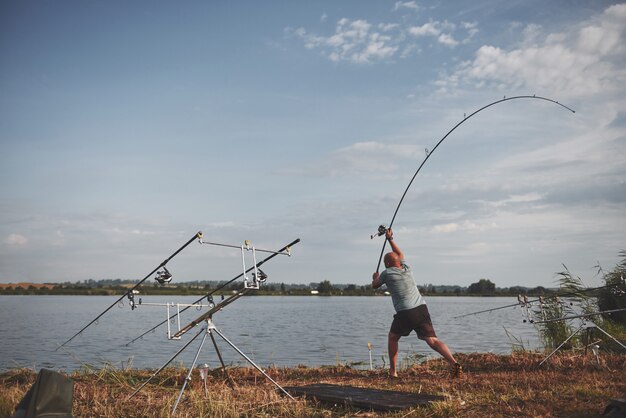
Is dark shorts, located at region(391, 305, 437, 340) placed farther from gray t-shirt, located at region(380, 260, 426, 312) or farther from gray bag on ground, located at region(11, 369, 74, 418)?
gray bag on ground, located at region(11, 369, 74, 418)

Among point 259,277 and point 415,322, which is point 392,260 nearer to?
point 415,322

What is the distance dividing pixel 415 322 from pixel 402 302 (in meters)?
0.38

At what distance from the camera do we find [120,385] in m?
8.77

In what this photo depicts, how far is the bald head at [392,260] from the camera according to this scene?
9.53m

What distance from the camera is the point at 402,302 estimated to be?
9.30 m

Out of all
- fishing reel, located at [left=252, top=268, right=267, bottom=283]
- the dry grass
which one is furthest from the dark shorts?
→ fishing reel, located at [left=252, top=268, right=267, bottom=283]

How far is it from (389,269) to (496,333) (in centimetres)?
2089

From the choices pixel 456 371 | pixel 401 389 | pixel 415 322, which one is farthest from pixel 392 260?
pixel 401 389

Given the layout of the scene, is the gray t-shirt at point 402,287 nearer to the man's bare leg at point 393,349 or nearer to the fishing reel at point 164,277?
the man's bare leg at point 393,349

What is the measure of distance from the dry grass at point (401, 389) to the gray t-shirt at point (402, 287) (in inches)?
47.7

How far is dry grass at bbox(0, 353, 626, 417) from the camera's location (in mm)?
6258

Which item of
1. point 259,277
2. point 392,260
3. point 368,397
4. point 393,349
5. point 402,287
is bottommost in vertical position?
point 368,397

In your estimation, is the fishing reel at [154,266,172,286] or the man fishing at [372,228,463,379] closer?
the fishing reel at [154,266,172,286]

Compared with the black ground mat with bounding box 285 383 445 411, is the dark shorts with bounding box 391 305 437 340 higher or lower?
higher
